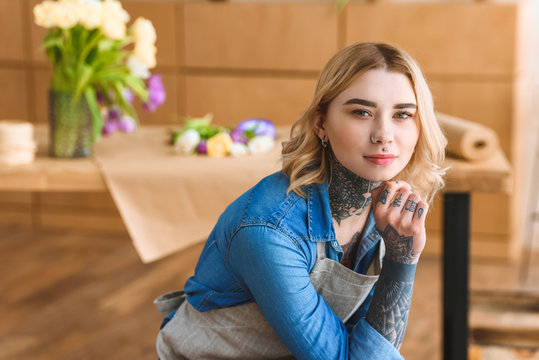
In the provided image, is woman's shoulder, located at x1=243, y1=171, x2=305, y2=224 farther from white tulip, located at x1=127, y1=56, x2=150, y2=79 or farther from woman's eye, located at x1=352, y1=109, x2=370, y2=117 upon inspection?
white tulip, located at x1=127, y1=56, x2=150, y2=79

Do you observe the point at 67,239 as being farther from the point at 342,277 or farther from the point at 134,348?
the point at 342,277

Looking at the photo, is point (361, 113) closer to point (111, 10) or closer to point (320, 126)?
point (320, 126)

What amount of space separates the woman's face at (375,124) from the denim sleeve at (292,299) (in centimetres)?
16

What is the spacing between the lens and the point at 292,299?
0.96 meters

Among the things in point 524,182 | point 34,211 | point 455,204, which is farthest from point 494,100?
point 34,211

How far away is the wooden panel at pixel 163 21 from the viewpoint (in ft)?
12.5

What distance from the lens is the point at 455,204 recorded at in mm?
1973

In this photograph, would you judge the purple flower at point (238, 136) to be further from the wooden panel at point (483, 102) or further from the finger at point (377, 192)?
the wooden panel at point (483, 102)

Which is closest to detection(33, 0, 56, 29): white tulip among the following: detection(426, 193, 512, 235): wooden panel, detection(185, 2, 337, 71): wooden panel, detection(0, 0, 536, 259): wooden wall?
detection(0, 0, 536, 259): wooden wall

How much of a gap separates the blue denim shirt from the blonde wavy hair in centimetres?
3

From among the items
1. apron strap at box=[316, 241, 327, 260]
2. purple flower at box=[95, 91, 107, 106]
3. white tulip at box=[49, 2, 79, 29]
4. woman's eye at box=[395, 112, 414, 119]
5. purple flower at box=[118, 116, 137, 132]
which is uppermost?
white tulip at box=[49, 2, 79, 29]

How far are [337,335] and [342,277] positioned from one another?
92 millimetres

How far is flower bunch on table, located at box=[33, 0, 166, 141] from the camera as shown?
197 cm

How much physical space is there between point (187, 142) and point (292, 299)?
4.18 ft
